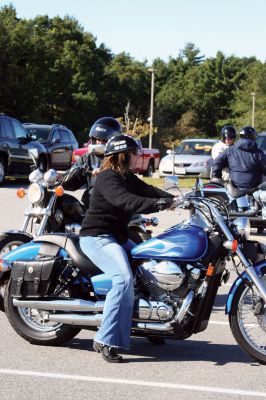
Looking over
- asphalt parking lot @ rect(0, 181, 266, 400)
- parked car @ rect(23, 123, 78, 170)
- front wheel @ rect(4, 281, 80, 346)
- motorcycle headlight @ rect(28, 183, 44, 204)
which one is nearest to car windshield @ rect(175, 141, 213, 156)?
parked car @ rect(23, 123, 78, 170)

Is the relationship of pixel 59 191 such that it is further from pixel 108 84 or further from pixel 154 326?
pixel 108 84

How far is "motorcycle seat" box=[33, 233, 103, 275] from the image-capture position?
637 cm

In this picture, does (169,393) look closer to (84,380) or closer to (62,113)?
(84,380)

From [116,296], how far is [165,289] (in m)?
0.35

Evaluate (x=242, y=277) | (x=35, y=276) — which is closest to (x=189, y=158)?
(x=35, y=276)

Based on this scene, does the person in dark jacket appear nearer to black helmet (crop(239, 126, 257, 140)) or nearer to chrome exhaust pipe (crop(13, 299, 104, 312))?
black helmet (crop(239, 126, 257, 140))

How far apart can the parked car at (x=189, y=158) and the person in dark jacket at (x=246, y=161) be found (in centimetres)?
1427

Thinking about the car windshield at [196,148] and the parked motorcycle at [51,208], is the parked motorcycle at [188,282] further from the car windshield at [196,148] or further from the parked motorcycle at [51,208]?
the car windshield at [196,148]

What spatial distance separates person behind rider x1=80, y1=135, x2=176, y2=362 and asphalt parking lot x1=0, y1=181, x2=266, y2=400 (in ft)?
0.82

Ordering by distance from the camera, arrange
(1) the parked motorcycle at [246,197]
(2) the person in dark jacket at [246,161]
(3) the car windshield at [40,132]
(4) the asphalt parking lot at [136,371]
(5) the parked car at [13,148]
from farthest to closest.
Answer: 1. (3) the car windshield at [40,132]
2. (5) the parked car at [13,148]
3. (1) the parked motorcycle at [246,197]
4. (2) the person in dark jacket at [246,161]
5. (4) the asphalt parking lot at [136,371]

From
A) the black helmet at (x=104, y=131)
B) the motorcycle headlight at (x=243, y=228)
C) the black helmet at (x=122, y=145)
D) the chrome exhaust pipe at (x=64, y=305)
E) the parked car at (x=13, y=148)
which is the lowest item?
the parked car at (x=13, y=148)

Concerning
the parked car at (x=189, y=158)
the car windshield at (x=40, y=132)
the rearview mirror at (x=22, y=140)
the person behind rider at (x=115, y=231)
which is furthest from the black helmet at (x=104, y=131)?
the car windshield at (x=40, y=132)

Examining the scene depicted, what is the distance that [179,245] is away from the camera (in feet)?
19.9

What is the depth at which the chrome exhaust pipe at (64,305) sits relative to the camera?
250 inches
